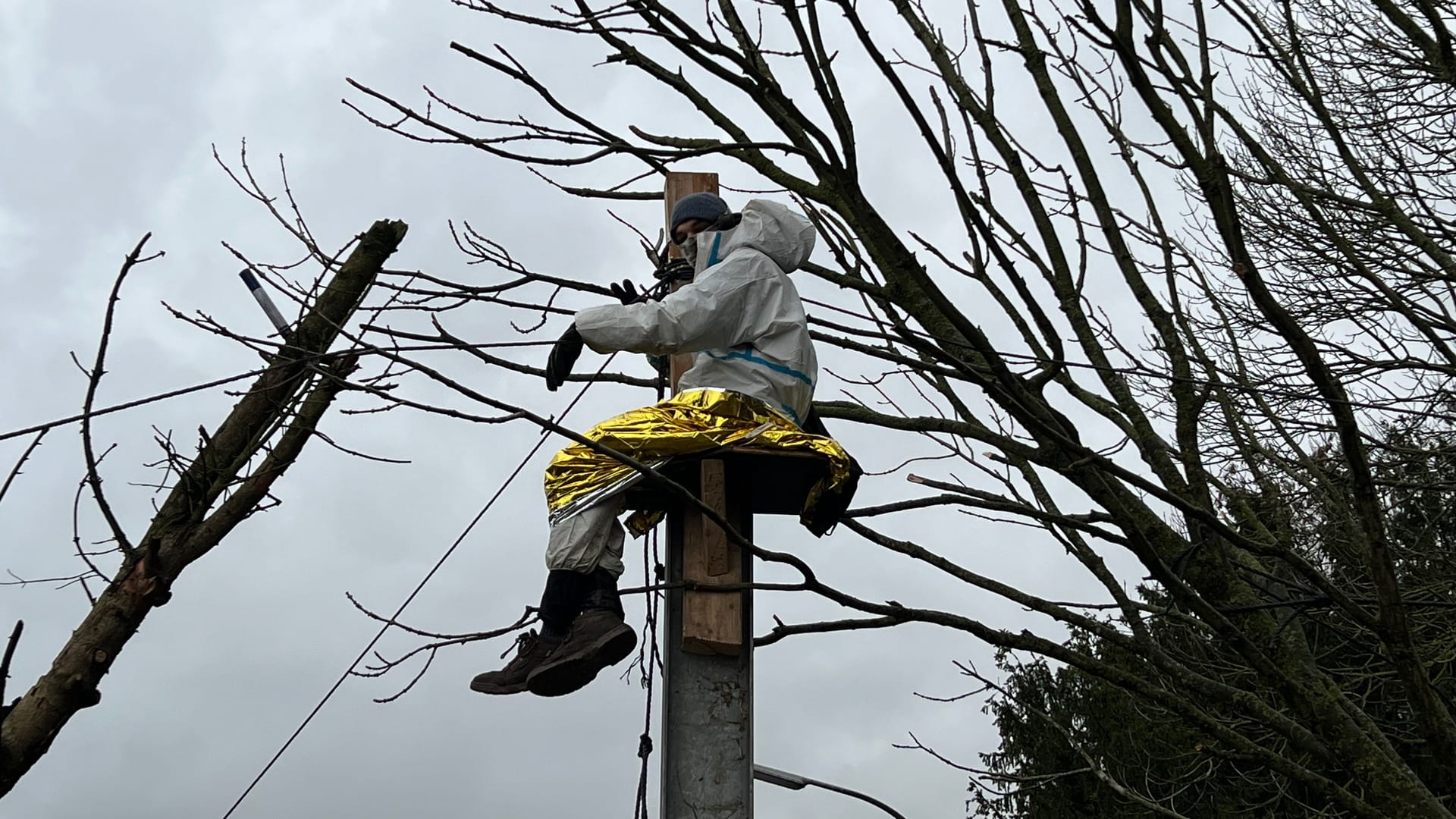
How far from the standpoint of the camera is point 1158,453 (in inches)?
144

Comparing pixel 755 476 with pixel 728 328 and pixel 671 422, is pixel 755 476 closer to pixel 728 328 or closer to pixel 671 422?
pixel 671 422

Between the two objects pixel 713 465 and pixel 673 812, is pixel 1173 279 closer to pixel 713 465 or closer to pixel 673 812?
pixel 713 465

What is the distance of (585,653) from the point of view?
3082 millimetres

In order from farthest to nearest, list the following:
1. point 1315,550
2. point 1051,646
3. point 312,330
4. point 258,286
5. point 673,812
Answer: point 1315,550
point 312,330
point 258,286
point 1051,646
point 673,812

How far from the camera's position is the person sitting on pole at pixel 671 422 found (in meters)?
3.13

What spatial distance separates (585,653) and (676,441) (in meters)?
0.51

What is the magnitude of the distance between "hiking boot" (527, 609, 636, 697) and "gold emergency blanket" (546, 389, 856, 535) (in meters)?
0.26

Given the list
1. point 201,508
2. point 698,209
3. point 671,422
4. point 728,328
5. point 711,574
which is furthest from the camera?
point 201,508

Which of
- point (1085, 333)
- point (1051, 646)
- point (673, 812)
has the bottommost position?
point (673, 812)

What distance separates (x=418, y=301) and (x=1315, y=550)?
6.20 metres

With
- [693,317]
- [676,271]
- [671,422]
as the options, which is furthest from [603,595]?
[676,271]

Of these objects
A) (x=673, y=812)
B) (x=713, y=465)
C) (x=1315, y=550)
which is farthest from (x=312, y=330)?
(x=1315, y=550)

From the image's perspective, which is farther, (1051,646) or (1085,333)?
(1085,333)

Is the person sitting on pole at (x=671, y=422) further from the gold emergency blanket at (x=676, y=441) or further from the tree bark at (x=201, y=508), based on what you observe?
the tree bark at (x=201, y=508)
